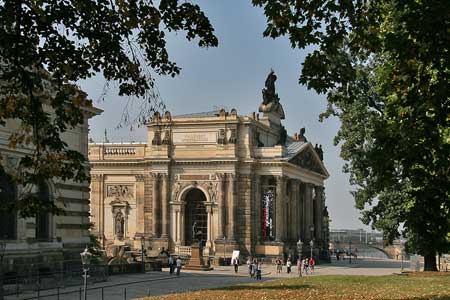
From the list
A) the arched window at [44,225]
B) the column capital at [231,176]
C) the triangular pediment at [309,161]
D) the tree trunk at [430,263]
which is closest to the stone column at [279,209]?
the triangular pediment at [309,161]

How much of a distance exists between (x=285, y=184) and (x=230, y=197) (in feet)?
20.9

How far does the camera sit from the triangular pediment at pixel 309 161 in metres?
85.7

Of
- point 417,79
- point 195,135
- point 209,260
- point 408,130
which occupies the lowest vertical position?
point 209,260

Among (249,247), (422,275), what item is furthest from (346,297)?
(249,247)

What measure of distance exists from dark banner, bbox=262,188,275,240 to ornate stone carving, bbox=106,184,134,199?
14.1m

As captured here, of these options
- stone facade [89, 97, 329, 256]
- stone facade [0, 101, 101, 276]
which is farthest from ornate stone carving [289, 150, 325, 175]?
stone facade [0, 101, 101, 276]

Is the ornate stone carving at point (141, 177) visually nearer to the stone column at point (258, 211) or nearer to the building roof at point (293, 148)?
the stone column at point (258, 211)

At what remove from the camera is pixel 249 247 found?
7844cm

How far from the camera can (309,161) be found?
91.6 metres

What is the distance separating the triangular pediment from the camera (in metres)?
85.7

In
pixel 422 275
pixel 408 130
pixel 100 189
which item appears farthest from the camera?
pixel 100 189

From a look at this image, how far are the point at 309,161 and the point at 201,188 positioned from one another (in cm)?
1696

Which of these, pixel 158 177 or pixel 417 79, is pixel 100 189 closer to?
pixel 158 177

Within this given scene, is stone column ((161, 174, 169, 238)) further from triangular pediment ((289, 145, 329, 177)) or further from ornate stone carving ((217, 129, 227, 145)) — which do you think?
triangular pediment ((289, 145, 329, 177))
